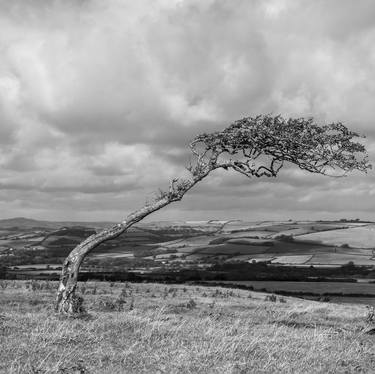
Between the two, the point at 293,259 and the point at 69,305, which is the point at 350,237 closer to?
the point at 293,259

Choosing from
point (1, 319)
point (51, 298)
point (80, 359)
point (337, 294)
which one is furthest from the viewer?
point (337, 294)

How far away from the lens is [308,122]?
973 inches

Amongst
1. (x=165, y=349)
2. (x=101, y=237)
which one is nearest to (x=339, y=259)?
(x=101, y=237)

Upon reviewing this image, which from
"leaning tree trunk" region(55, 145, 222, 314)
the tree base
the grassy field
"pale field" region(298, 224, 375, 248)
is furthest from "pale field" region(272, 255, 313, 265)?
A: the grassy field

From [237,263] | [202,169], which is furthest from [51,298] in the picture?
[237,263]

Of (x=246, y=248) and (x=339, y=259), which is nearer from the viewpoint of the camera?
(x=339, y=259)

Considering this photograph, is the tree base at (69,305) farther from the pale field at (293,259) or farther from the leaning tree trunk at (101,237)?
the pale field at (293,259)

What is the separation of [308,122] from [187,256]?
384ft

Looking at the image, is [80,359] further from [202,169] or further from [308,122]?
[308,122]

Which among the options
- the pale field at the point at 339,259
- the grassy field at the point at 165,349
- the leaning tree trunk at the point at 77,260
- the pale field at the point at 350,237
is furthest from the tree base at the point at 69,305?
the pale field at the point at 350,237

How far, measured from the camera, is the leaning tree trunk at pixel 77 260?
21.0m

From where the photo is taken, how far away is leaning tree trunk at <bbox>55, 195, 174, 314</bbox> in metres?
21.0

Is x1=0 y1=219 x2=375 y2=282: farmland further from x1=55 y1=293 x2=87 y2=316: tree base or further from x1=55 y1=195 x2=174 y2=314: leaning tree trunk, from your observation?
x1=55 y1=293 x2=87 y2=316: tree base

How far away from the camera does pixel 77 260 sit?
21.7m
